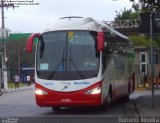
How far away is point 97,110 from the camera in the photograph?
20.8m

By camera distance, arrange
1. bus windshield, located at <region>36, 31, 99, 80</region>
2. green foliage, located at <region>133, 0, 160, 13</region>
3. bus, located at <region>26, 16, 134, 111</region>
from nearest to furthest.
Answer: bus, located at <region>26, 16, 134, 111</region>, bus windshield, located at <region>36, 31, 99, 80</region>, green foliage, located at <region>133, 0, 160, 13</region>

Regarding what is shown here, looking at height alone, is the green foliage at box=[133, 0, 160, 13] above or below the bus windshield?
above

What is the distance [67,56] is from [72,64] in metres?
0.35

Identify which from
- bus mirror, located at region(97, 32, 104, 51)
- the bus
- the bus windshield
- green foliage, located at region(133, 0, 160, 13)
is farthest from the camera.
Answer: green foliage, located at region(133, 0, 160, 13)

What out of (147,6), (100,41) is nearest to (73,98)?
(100,41)

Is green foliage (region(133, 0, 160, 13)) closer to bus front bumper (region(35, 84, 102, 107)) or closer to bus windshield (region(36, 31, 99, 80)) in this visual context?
bus windshield (region(36, 31, 99, 80))

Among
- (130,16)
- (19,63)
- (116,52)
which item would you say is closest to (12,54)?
(19,63)

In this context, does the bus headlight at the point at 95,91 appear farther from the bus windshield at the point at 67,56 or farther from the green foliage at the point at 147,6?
the green foliage at the point at 147,6

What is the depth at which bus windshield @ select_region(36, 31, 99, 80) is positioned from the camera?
18766 mm

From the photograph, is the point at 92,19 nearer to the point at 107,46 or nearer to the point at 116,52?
the point at 107,46

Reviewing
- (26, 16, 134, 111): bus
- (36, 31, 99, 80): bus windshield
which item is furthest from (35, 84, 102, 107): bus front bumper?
(36, 31, 99, 80): bus windshield

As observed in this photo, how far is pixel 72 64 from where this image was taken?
61.9ft

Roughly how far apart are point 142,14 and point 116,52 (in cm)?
247

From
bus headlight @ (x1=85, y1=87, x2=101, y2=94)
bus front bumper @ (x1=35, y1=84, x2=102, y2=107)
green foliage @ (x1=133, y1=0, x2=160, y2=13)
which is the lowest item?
bus front bumper @ (x1=35, y1=84, x2=102, y2=107)
